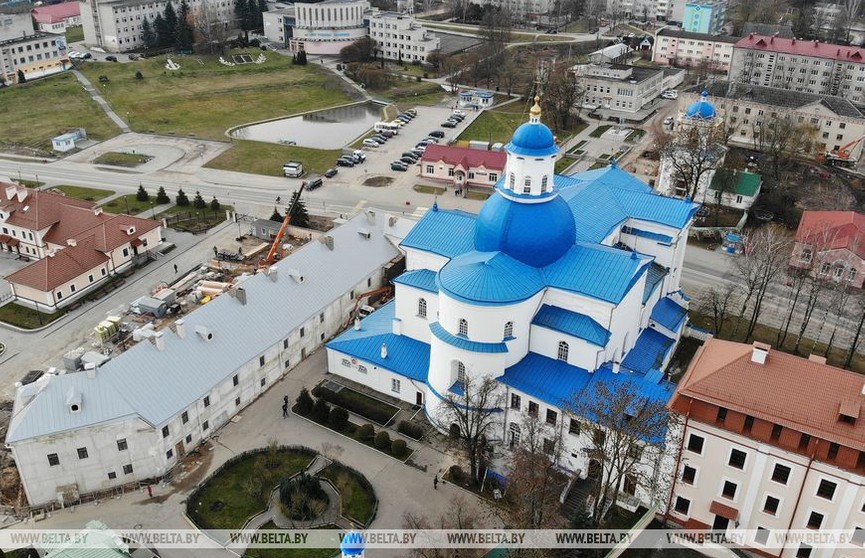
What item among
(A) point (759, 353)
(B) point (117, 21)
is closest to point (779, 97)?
(A) point (759, 353)

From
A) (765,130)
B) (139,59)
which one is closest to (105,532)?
(765,130)

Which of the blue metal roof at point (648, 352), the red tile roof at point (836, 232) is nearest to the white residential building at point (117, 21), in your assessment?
the red tile roof at point (836, 232)

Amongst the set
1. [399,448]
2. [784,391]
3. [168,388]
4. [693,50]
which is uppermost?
[693,50]

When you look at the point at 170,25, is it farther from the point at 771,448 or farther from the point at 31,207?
the point at 771,448

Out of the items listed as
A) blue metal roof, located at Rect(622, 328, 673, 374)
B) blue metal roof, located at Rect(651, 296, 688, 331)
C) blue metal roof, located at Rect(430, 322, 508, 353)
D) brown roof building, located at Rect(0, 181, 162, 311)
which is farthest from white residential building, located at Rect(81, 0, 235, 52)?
blue metal roof, located at Rect(622, 328, 673, 374)

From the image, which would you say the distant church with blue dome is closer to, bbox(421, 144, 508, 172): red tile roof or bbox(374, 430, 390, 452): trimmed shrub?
bbox(374, 430, 390, 452): trimmed shrub
